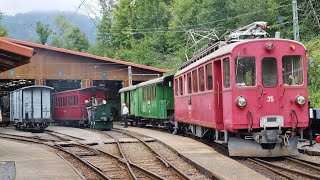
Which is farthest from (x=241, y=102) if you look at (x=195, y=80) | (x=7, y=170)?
(x=7, y=170)

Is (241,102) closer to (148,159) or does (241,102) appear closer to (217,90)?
(217,90)

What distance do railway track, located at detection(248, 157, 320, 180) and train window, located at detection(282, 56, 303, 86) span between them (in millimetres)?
1964

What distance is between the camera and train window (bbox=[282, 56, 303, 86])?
11.8 metres

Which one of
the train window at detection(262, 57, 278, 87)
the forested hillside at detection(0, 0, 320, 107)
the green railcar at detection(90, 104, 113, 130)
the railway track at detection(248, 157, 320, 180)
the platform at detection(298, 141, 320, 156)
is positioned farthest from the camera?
the forested hillside at detection(0, 0, 320, 107)

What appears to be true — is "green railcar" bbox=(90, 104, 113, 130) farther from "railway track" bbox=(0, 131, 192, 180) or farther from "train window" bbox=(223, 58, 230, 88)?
"train window" bbox=(223, 58, 230, 88)

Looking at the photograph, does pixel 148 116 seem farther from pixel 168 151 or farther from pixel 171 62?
pixel 171 62

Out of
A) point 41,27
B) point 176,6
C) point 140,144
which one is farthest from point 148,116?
point 41,27

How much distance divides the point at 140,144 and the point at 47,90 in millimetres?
13565

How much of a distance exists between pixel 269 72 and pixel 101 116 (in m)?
16.9

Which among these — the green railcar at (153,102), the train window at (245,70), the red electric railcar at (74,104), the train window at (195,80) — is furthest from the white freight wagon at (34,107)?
the train window at (245,70)

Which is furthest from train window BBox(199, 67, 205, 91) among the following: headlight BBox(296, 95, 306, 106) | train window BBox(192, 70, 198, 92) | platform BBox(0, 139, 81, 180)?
platform BBox(0, 139, 81, 180)

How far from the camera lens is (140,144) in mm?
17781

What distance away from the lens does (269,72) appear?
1184 cm

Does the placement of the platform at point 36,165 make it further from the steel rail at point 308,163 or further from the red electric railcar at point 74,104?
the red electric railcar at point 74,104
